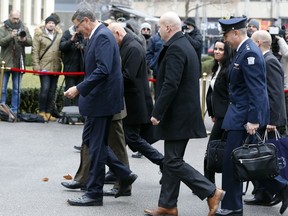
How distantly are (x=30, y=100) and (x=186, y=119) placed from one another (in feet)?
31.8

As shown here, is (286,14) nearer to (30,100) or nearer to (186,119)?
(30,100)

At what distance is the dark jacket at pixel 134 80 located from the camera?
33.6ft

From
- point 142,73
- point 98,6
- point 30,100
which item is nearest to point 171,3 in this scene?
point 98,6

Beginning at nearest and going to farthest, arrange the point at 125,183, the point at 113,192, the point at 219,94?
the point at 219,94
the point at 125,183
the point at 113,192

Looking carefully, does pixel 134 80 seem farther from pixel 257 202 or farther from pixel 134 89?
pixel 257 202

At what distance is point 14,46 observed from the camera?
1698cm

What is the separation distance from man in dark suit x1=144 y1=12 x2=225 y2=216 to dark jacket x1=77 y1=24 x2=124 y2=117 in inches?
22.9

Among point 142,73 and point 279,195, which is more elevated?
point 142,73

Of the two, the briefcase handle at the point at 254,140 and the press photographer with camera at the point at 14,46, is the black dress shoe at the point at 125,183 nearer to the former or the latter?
the briefcase handle at the point at 254,140

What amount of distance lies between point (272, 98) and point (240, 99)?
105 cm

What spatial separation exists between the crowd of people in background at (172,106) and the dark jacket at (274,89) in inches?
0.4

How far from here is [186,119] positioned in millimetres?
8773

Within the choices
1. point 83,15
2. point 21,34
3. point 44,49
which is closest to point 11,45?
point 21,34

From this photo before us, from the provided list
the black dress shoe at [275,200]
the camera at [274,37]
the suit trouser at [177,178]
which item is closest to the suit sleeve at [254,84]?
the suit trouser at [177,178]
